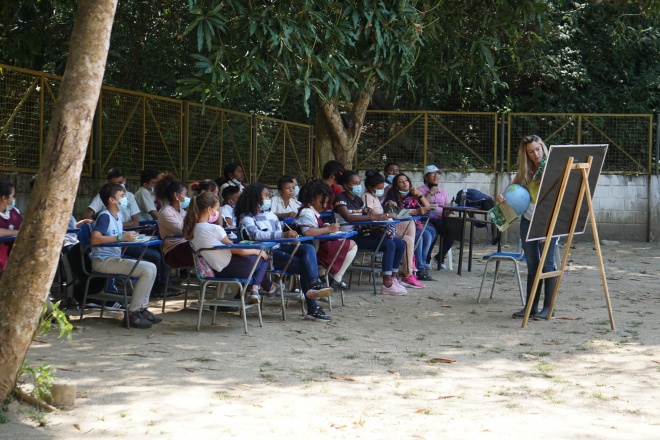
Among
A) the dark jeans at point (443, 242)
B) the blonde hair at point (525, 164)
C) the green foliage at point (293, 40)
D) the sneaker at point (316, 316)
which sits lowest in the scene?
the sneaker at point (316, 316)

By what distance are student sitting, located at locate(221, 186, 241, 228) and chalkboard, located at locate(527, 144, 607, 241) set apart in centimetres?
362

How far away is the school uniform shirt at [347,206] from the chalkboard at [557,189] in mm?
2510

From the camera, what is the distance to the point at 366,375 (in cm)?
646

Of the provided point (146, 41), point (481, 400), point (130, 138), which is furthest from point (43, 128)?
point (481, 400)

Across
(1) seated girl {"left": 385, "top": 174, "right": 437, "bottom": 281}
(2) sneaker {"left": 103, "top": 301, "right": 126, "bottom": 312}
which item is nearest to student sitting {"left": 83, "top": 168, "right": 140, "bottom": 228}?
(2) sneaker {"left": 103, "top": 301, "right": 126, "bottom": 312}

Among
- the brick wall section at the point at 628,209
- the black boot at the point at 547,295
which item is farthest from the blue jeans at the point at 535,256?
the brick wall section at the point at 628,209

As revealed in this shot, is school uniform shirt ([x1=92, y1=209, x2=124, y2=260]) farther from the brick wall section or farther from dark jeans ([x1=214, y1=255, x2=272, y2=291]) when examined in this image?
the brick wall section

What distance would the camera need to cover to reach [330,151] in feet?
51.7

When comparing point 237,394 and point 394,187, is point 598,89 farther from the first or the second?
point 237,394

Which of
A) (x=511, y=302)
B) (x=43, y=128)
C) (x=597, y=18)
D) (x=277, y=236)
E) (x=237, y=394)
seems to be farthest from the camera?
(x=597, y=18)

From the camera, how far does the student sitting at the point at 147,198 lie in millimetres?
11500

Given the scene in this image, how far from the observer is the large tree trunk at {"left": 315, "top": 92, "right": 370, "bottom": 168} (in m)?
15.6

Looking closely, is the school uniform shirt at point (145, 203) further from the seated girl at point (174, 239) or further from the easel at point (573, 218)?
the easel at point (573, 218)

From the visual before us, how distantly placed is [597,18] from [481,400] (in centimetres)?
1692
